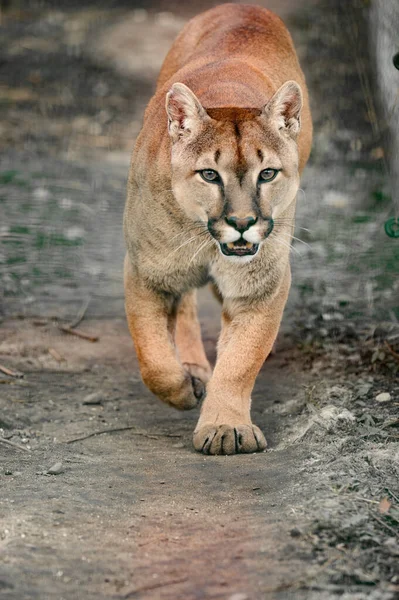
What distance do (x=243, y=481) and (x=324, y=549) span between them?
36.5 inches

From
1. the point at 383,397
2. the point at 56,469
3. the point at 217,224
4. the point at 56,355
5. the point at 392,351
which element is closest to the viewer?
the point at 56,469

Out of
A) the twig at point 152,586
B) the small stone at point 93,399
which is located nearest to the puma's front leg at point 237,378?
the small stone at point 93,399

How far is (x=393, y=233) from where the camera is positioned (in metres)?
5.42

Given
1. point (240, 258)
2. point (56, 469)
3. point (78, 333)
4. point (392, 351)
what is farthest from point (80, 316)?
point (56, 469)

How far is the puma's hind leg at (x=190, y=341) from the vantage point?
579 cm

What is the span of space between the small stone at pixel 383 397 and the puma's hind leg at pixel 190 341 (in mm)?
Answer: 1043

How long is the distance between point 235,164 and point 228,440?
1.23 meters

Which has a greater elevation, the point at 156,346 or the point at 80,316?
the point at 156,346

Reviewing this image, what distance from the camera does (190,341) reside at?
230 inches

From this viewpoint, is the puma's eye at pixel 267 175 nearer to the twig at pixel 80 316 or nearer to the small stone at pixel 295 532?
the small stone at pixel 295 532

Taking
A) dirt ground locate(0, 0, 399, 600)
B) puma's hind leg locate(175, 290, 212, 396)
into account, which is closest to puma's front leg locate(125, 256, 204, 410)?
dirt ground locate(0, 0, 399, 600)

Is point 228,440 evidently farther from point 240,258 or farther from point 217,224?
point 217,224

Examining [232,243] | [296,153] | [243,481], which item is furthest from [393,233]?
[243,481]

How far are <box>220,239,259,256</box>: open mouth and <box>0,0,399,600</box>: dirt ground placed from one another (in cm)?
87
